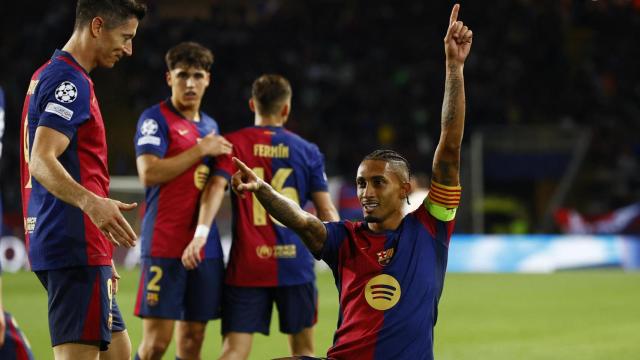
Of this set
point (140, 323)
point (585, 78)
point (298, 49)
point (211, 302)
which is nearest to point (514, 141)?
point (585, 78)

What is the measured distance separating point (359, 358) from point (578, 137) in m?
17.2

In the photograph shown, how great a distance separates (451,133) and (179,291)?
7.78 ft

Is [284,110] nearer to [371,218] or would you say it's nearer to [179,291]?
[179,291]

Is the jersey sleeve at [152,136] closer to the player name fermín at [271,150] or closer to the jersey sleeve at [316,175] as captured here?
the player name fermín at [271,150]

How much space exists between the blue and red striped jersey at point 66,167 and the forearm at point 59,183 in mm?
185

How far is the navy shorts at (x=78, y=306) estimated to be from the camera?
436 cm

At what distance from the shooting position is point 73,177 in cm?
441

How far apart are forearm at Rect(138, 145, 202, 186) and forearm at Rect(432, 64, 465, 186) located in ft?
6.44

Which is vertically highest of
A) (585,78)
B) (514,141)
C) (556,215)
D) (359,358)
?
(585,78)

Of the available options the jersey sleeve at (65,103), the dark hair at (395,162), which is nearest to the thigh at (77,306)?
the jersey sleeve at (65,103)

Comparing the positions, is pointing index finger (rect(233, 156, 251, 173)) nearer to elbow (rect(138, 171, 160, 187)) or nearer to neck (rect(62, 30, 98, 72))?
neck (rect(62, 30, 98, 72))

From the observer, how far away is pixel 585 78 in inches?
928

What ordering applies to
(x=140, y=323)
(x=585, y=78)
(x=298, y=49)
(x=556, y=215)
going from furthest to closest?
(x=298, y=49)
(x=585, y=78)
(x=556, y=215)
(x=140, y=323)

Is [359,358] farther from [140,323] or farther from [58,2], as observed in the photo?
[58,2]
